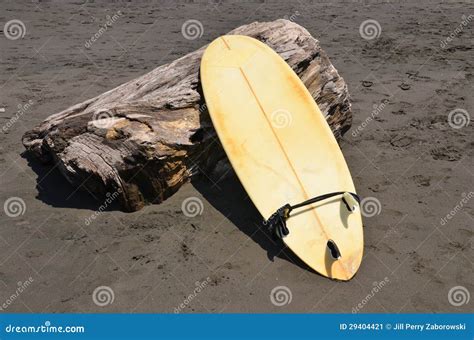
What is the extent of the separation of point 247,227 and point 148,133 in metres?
1.09

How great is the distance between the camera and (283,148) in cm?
473

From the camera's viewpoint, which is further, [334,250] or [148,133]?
[148,133]

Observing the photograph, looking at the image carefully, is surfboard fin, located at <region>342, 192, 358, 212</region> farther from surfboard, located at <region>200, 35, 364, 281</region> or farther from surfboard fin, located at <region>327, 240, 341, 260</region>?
surfboard fin, located at <region>327, 240, 341, 260</region>

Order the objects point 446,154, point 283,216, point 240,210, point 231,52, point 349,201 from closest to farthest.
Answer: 1. point 283,216
2. point 349,201
3. point 240,210
4. point 231,52
5. point 446,154

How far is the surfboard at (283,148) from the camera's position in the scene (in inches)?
165

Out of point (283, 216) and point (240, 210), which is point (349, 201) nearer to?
point (283, 216)

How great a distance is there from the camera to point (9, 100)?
24.1 ft

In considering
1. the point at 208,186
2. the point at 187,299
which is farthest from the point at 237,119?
the point at 187,299

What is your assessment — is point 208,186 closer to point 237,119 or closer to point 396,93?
point 237,119

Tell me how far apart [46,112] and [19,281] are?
3319 mm

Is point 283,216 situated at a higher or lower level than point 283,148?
lower

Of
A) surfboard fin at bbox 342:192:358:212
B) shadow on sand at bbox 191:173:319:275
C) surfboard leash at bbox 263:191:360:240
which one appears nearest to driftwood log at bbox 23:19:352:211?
shadow on sand at bbox 191:173:319:275

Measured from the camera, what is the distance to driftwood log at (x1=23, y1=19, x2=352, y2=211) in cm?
448

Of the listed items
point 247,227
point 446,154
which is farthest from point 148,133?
point 446,154
